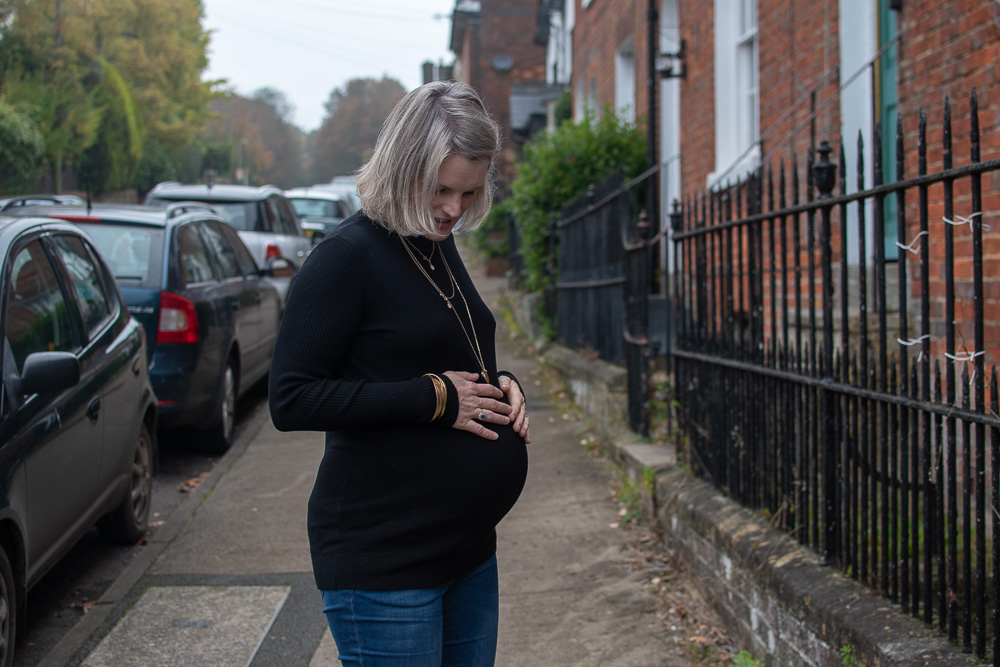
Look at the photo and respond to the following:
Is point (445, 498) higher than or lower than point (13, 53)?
lower

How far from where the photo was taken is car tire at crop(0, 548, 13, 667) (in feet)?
10.4

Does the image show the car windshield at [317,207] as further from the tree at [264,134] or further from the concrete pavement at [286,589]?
the tree at [264,134]

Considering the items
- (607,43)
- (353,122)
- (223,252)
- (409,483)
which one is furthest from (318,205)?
(353,122)

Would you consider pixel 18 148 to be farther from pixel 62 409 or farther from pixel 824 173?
pixel 824 173

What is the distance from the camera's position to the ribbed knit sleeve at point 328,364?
1848 millimetres

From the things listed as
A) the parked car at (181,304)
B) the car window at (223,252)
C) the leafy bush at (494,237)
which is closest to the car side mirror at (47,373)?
the parked car at (181,304)

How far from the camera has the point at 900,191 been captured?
2811mm

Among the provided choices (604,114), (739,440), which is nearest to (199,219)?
(739,440)

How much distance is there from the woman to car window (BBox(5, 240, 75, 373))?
2.20m

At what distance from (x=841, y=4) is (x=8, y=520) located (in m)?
4.97

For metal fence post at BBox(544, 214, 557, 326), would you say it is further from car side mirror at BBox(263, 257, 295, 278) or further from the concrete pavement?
the concrete pavement

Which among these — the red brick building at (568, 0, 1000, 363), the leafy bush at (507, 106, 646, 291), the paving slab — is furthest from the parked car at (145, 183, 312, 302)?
the paving slab

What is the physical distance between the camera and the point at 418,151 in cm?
194

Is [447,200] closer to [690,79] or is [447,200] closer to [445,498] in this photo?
[445,498]
